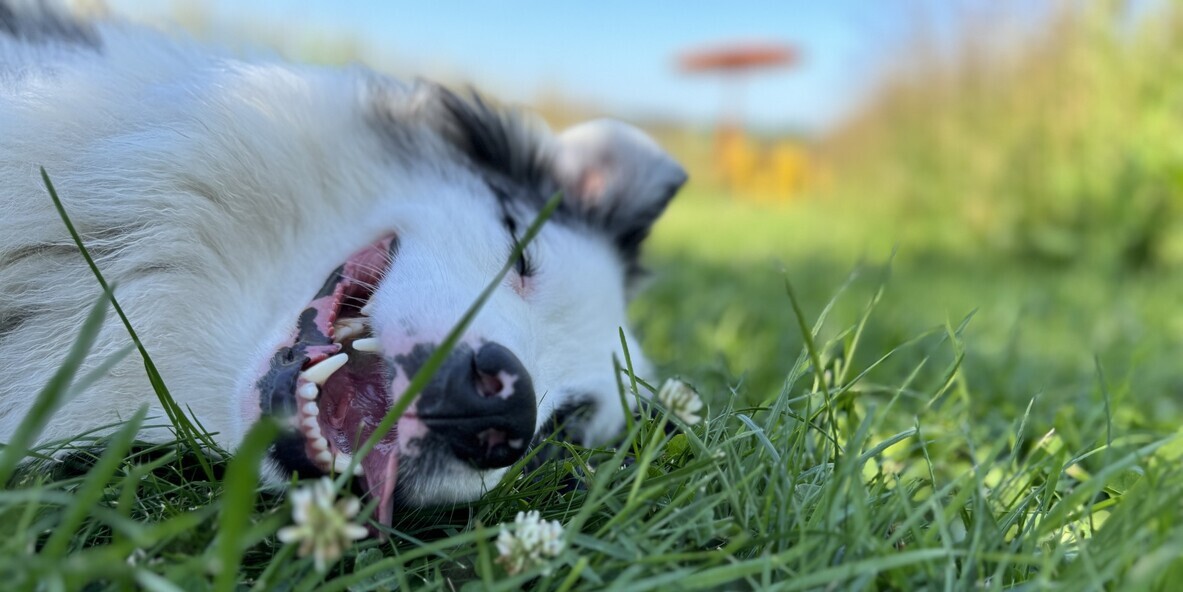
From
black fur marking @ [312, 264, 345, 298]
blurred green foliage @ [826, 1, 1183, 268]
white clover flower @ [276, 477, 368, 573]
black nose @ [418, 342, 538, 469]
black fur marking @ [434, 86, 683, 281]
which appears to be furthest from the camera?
blurred green foliage @ [826, 1, 1183, 268]

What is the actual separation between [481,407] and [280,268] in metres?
0.77

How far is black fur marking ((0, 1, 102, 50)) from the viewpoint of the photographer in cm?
239

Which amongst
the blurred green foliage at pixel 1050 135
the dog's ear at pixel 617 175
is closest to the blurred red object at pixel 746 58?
the blurred green foliage at pixel 1050 135

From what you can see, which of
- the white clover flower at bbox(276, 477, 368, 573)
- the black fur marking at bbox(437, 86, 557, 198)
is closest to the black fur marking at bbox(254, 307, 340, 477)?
the white clover flower at bbox(276, 477, 368, 573)

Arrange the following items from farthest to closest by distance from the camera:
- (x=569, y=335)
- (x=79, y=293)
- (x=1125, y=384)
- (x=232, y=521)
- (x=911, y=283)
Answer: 1. (x=911, y=283)
2. (x=1125, y=384)
3. (x=569, y=335)
4. (x=79, y=293)
5. (x=232, y=521)

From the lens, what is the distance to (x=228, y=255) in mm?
2121

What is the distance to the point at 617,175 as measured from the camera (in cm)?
305

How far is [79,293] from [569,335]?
116 cm

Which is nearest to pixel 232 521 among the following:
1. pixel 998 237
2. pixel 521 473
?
pixel 521 473

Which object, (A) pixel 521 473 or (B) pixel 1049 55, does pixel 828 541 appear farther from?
(B) pixel 1049 55

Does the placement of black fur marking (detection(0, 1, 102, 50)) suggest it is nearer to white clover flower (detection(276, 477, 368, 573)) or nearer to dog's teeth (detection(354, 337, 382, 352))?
dog's teeth (detection(354, 337, 382, 352))

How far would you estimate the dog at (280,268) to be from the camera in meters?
1.76

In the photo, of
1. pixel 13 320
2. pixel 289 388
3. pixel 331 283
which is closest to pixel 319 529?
pixel 289 388

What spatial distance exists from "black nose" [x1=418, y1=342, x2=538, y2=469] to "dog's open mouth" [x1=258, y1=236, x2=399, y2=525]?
0.38 feet
